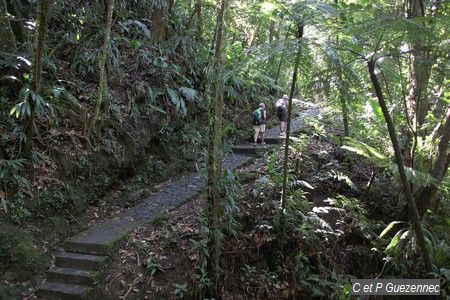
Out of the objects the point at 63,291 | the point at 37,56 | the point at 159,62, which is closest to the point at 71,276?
the point at 63,291

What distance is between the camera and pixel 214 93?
5.00 meters

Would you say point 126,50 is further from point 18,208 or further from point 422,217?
point 422,217

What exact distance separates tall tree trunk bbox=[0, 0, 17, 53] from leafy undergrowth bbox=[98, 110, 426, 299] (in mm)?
4230

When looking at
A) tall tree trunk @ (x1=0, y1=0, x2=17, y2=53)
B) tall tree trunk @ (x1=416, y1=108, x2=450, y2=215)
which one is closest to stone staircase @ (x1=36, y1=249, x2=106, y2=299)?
tall tree trunk @ (x1=0, y1=0, x2=17, y2=53)

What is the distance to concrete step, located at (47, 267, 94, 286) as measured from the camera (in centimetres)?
524

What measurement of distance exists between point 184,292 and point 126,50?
6.43 m

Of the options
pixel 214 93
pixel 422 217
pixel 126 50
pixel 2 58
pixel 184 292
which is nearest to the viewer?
pixel 214 93

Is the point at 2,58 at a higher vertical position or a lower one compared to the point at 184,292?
higher

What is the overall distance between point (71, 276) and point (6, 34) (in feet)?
15.4

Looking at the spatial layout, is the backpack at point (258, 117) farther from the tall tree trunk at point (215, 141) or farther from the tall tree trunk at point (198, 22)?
the tall tree trunk at point (215, 141)

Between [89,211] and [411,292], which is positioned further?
[89,211]

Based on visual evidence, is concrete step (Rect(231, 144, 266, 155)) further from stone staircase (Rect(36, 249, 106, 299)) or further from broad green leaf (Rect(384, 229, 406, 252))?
stone staircase (Rect(36, 249, 106, 299))

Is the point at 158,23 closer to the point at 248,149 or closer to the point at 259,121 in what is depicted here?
the point at 259,121

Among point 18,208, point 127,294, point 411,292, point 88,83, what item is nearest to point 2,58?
point 88,83
